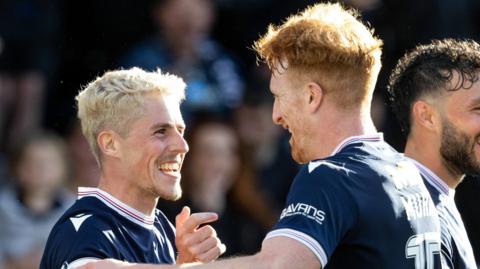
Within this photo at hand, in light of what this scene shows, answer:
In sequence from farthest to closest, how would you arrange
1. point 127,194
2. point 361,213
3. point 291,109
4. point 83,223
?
point 127,194 < point 83,223 < point 291,109 < point 361,213

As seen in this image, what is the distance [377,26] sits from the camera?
10.3 m

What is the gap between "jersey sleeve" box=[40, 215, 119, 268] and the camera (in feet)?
17.2

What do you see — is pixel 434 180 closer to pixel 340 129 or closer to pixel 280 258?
pixel 340 129

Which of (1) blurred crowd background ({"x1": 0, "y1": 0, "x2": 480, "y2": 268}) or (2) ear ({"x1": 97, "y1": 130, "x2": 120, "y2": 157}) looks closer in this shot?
(2) ear ({"x1": 97, "y1": 130, "x2": 120, "y2": 157})

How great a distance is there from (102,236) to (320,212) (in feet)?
3.96

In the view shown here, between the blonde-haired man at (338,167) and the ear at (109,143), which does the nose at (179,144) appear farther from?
the blonde-haired man at (338,167)

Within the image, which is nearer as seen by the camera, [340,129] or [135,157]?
[340,129]

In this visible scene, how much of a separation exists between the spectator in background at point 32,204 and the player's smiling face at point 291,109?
4110 mm

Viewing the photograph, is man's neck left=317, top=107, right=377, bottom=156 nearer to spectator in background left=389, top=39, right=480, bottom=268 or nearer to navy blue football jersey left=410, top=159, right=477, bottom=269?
navy blue football jersey left=410, top=159, right=477, bottom=269

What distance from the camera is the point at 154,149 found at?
Result: 5754 mm

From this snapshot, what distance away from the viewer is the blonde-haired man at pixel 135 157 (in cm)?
554

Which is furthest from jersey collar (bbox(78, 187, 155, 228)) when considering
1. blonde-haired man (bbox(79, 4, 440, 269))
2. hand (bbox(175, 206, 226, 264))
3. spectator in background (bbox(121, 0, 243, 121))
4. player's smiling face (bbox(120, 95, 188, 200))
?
spectator in background (bbox(121, 0, 243, 121))

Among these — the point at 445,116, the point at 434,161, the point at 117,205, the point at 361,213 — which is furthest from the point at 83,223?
the point at 445,116

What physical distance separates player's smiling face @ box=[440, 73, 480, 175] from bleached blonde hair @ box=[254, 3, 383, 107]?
1.07m
